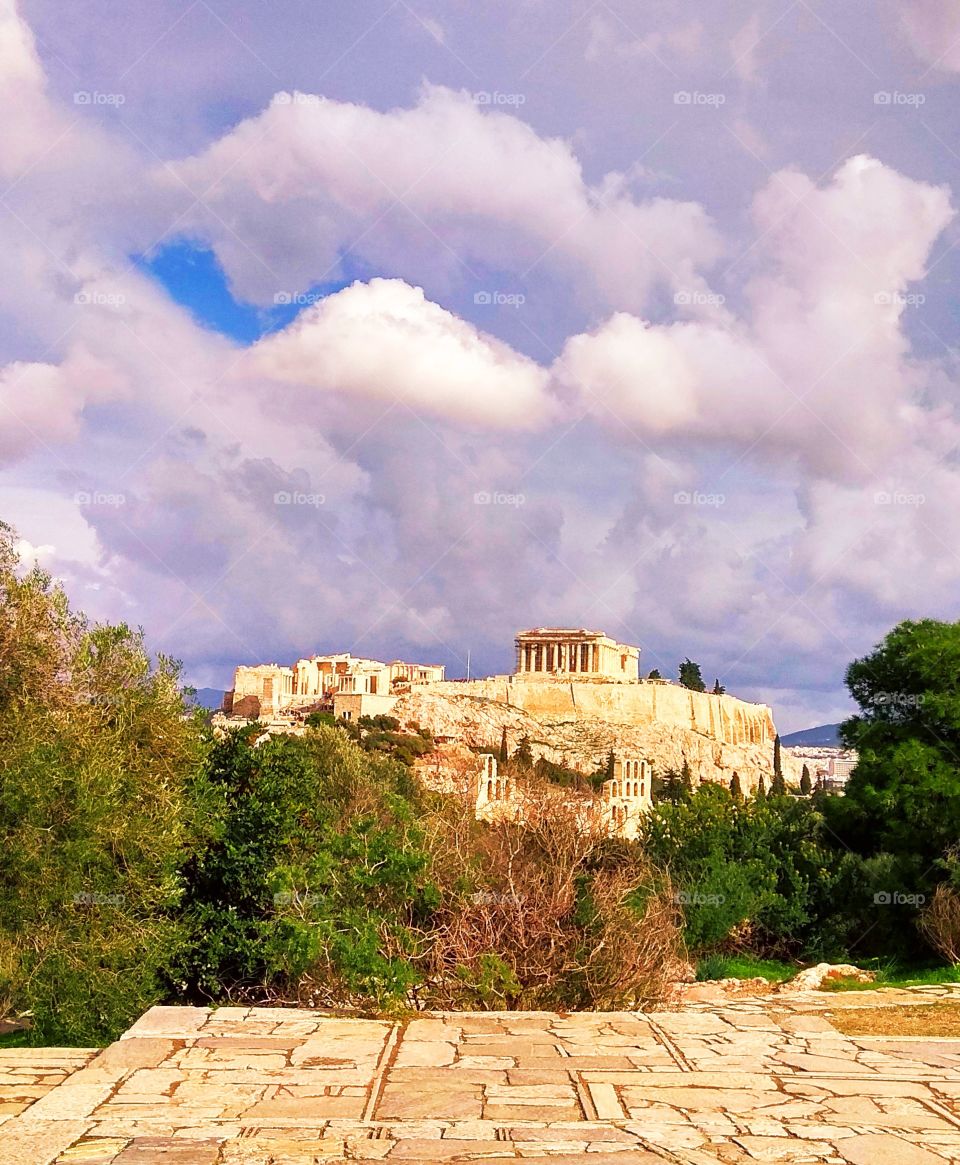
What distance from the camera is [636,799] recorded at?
5338 centimetres

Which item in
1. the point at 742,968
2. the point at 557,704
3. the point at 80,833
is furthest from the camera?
the point at 557,704

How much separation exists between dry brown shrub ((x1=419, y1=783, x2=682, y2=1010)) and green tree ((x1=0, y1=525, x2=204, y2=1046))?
Result: 427cm

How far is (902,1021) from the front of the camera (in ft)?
30.6

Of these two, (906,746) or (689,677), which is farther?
(689,677)

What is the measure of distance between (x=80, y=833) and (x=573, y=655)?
94.6 metres

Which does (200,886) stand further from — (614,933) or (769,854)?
(769,854)

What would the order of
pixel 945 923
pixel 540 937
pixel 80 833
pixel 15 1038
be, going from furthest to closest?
pixel 945 923
pixel 15 1038
pixel 80 833
pixel 540 937

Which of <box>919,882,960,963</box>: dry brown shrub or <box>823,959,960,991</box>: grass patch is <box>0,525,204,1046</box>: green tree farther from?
<box>919,882,960,963</box>: dry brown shrub

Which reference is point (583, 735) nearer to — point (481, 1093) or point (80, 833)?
point (80, 833)

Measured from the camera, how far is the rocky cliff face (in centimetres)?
8056

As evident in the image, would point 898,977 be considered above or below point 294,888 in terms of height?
below

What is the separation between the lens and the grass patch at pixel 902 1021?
8781 millimetres

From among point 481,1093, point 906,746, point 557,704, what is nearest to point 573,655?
point 557,704

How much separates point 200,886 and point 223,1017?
5.35 m
